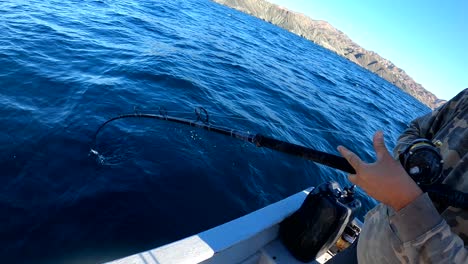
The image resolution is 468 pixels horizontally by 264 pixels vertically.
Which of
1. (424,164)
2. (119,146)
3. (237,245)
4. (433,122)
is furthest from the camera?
(119,146)

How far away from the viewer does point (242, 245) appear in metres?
3.65

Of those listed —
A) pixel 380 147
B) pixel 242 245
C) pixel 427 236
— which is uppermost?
pixel 380 147

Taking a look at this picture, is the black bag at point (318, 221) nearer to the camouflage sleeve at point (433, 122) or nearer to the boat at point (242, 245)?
the boat at point (242, 245)

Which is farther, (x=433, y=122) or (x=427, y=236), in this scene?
(x=433, y=122)

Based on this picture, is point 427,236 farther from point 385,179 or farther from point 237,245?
point 237,245

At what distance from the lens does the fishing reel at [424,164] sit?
67.9 inches

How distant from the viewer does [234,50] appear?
21953 millimetres

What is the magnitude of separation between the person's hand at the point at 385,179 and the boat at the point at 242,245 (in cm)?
205

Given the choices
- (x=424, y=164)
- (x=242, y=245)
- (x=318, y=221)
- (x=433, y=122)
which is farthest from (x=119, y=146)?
(x=424, y=164)

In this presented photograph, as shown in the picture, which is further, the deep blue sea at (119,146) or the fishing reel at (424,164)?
the deep blue sea at (119,146)

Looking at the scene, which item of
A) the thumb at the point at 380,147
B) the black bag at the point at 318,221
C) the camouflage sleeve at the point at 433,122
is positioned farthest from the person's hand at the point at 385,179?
the black bag at the point at 318,221

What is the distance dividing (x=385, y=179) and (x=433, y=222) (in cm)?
30

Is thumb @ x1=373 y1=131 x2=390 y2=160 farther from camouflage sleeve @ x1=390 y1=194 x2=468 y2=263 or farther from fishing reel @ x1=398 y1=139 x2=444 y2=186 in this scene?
fishing reel @ x1=398 y1=139 x2=444 y2=186

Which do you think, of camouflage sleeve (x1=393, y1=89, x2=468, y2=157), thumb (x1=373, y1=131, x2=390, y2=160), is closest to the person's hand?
thumb (x1=373, y1=131, x2=390, y2=160)
